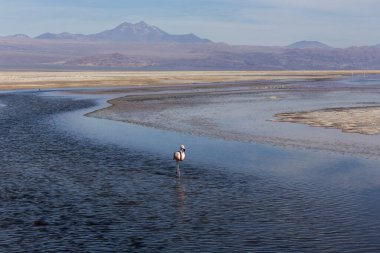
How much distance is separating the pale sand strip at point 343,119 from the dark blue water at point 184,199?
30.1ft

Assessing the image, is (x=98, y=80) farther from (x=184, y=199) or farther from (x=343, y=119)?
(x=184, y=199)

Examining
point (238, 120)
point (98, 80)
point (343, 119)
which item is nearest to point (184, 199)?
point (238, 120)

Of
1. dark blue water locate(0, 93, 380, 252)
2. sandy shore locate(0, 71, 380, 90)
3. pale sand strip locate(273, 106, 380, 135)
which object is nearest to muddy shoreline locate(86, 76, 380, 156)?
pale sand strip locate(273, 106, 380, 135)

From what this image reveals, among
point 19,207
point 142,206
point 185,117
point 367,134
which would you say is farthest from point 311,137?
point 19,207

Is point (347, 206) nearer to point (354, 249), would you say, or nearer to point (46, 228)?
point (354, 249)

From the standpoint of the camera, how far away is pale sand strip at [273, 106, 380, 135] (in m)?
35.6

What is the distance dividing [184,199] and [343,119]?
24.5 metres

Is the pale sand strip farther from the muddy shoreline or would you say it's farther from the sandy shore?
the sandy shore

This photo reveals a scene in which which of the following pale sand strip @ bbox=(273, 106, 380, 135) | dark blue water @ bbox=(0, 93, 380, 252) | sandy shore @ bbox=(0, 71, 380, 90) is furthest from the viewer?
sandy shore @ bbox=(0, 71, 380, 90)

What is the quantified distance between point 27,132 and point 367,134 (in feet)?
68.7

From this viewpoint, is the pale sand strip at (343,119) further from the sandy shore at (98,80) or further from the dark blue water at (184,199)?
the sandy shore at (98,80)

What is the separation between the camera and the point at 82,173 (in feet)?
75.0

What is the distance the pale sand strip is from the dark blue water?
916 centimetres

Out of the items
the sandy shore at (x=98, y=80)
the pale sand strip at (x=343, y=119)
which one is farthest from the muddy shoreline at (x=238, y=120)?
the sandy shore at (x=98, y=80)
